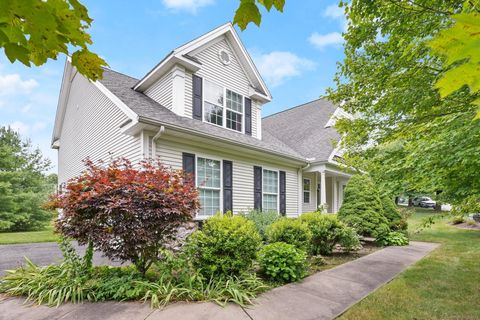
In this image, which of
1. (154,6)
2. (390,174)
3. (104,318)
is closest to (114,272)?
(104,318)

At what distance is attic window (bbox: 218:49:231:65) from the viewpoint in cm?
1027

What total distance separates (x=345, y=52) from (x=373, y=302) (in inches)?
176

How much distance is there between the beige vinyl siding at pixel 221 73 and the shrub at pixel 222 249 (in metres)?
5.29

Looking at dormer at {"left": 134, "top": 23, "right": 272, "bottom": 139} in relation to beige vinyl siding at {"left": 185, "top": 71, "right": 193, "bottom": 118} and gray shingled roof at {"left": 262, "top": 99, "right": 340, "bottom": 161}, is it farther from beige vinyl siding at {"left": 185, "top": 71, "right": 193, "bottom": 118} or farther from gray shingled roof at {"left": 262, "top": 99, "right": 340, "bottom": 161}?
gray shingled roof at {"left": 262, "top": 99, "right": 340, "bottom": 161}

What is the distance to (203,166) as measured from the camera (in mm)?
8578

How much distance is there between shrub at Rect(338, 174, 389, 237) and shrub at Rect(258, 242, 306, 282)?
16.1ft

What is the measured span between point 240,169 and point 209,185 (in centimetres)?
148

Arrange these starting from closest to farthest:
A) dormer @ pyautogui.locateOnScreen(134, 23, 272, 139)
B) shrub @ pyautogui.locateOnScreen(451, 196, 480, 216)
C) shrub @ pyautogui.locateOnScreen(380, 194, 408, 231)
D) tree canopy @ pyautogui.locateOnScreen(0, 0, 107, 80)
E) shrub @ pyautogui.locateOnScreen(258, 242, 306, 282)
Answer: tree canopy @ pyautogui.locateOnScreen(0, 0, 107, 80) < shrub @ pyautogui.locateOnScreen(451, 196, 480, 216) < shrub @ pyautogui.locateOnScreen(258, 242, 306, 282) < dormer @ pyautogui.locateOnScreen(134, 23, 272, 139) < shrub @ pyautogui.locateOnScreen(380, 194, 408, 231)

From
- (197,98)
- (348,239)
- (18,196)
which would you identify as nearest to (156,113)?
(197,98)

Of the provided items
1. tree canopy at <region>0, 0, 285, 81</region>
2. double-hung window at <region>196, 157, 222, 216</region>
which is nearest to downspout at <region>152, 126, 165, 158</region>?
double-hung window at <region>196, 157, 222, 216</region>

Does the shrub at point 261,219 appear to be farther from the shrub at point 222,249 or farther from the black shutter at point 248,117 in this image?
the shrub at point 222,249

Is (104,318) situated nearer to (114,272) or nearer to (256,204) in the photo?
(114,272)

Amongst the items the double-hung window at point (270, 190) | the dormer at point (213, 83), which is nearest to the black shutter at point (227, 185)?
the dormer at point (213, 83)

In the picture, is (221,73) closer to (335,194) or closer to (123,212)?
(123,212)
